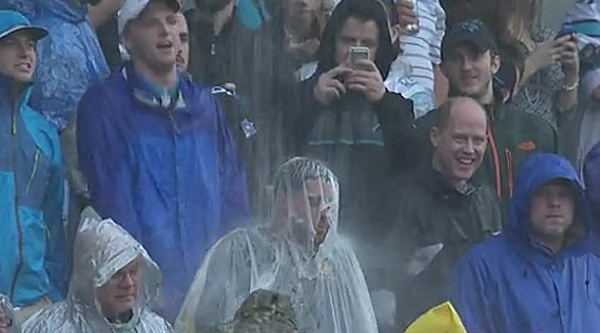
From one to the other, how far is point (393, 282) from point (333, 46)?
3.23 feet

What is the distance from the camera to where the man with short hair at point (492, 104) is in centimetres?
873

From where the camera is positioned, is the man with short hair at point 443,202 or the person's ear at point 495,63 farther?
the person's ear at point 495,63

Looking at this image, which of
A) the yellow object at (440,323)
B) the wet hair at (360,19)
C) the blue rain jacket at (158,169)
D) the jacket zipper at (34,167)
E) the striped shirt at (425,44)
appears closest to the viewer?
the yellow object at (440,323)

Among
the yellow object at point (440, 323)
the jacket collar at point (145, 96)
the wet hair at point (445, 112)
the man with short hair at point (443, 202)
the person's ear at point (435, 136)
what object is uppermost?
the jacket collar at point (145, 96)

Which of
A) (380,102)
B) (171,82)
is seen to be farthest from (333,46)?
(171,82)

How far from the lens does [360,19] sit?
856 cm

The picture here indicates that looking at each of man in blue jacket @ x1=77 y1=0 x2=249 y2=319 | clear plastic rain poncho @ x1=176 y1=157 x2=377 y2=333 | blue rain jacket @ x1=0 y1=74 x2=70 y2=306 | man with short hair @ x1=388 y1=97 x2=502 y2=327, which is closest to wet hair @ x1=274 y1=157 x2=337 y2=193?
clear plastic rain poncho @ x1=176 y1=157 x2=377 y2=333

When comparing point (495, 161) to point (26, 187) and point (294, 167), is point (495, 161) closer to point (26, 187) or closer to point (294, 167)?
point (294, 167)

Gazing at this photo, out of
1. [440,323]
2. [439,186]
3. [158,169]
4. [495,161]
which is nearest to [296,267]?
[158,169]

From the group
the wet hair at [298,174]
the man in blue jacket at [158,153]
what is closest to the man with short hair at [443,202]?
the wet hair at [298,174]

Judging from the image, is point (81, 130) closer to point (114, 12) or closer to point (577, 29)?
point (114, 12)

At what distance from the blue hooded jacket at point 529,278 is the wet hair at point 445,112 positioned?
0.37 metres

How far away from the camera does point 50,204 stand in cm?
780

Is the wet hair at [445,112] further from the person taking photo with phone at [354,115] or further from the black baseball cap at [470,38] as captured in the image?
the black baseball cap at [470,38]
